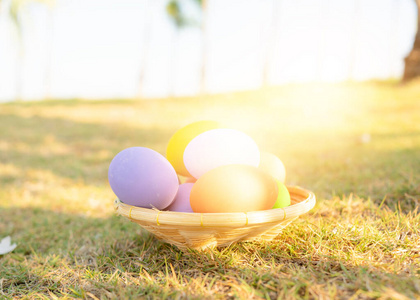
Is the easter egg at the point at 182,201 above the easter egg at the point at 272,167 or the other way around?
the other way around

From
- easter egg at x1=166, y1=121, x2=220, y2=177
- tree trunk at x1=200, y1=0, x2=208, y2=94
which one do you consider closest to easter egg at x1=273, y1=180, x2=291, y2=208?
easter egg at x1=166, y1=121, x2=220, y2=177

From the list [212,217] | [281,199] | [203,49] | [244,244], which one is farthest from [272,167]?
[203,49]

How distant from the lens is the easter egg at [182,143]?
1.99m

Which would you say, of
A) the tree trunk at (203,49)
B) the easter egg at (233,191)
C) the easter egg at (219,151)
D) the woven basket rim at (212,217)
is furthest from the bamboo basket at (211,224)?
the tree trunk at (203,49)

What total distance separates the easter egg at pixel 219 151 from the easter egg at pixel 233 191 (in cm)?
19

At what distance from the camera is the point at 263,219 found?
1379mm

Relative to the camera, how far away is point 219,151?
174 centimetres

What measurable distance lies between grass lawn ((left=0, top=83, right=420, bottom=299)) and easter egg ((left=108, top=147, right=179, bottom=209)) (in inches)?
11.6

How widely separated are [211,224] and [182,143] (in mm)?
764

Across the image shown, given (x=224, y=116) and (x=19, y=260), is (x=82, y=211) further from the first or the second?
(x=224, y=116)

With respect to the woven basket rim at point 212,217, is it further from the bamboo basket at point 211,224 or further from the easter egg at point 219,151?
the easter egg at point 219,151

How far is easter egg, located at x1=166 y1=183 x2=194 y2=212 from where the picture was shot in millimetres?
1704

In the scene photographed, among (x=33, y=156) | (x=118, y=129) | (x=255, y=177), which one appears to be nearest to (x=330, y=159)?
→ (x=255, y=177)

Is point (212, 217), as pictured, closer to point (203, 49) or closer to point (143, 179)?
point (143, 179)
